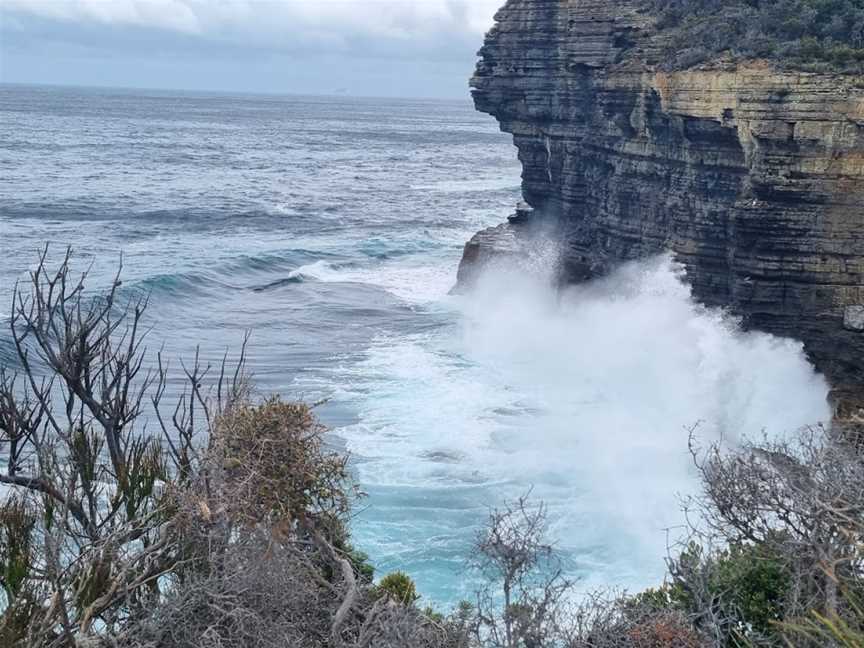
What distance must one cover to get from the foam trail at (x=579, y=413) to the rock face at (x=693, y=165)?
3.47ft

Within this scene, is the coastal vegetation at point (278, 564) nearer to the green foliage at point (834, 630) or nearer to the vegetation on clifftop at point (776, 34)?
the green foliage at point (834, 630)

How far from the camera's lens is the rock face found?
825 inches

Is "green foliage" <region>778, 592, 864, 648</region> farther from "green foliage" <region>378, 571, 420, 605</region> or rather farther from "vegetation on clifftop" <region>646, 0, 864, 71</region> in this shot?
"vegetation on clifftop" <region>646, 0, 864, 71</region>

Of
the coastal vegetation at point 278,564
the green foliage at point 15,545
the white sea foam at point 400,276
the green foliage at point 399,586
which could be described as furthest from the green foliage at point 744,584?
the white sea foam at point 400,276

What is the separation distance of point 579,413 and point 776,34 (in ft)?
31.7

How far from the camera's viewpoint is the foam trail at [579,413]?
58.7 feet

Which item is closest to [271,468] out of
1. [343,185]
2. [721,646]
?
[721,646]

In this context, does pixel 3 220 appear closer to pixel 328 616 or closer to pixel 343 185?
pixel 343 185

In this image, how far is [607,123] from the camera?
102 feet

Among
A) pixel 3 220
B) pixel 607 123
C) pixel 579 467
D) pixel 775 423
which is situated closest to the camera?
pixel 579 467

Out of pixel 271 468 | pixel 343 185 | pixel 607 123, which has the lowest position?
pixel 343 185

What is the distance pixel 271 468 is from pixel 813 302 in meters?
14.1

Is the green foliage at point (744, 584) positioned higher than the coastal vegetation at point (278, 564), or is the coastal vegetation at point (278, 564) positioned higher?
the coastal vegetation at point (278, 564)

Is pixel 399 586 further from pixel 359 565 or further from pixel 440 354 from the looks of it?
pixel 440 354
